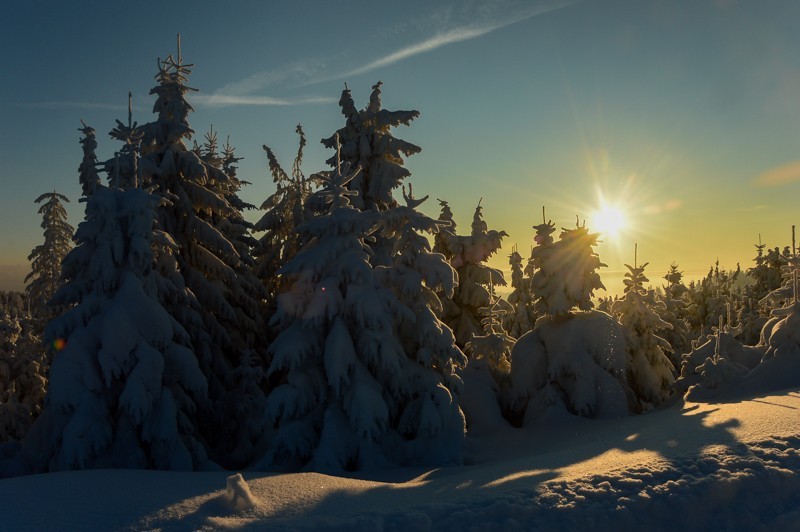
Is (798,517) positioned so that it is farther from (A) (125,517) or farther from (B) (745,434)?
(A) (125,517)

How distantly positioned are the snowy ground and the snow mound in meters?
0.04

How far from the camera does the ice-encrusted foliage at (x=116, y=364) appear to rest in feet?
41.1

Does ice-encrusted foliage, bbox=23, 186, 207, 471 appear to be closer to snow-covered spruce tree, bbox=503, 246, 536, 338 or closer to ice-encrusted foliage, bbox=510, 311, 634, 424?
ice-encrusted foliage, bbox=510, 311, 634, 424

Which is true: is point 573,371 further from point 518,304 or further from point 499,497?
point 518,304

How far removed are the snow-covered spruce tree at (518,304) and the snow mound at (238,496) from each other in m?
33.7

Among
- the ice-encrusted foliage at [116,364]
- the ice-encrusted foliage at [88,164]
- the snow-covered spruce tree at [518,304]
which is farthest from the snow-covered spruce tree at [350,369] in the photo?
the snow-covered spruce tree at [518,304]

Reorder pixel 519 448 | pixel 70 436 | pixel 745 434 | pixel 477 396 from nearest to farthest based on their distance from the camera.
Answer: pixel 745 434, pixel 70 436, pixel 519 448, pixel 477 396

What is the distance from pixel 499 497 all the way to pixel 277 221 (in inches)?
811

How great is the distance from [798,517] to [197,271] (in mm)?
18081

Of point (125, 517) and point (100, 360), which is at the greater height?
point (100, 360)

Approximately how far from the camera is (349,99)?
68.8 feet

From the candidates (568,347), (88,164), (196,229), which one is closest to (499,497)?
(568,347)

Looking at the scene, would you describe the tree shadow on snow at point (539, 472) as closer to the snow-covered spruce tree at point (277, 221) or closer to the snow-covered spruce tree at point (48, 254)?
the snow-covered spruce tree at point (277, 221)

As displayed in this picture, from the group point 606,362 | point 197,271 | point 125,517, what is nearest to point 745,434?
point 606,362
